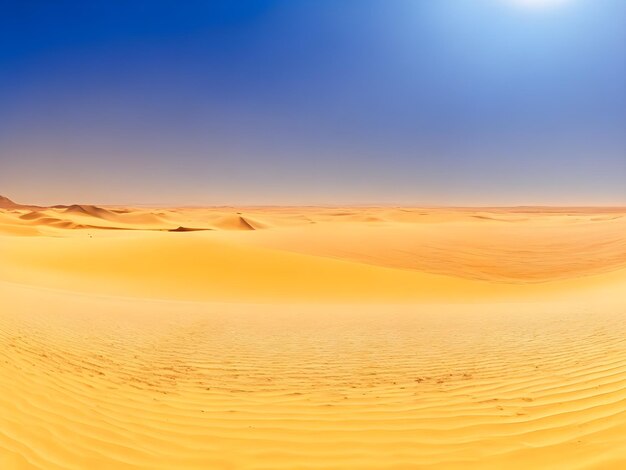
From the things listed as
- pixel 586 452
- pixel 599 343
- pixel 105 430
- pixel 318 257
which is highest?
pixel 318 257

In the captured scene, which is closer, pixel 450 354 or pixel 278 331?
pixel 450 354

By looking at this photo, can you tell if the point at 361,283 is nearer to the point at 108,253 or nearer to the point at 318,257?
the point at 318,257

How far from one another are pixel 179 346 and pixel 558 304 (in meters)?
11.0

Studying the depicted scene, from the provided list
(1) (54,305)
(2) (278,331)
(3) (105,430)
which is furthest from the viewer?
(1) (54,305)

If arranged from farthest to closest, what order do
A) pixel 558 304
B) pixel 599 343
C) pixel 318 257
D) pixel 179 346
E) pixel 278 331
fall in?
pixel 318 257 < pixel 558 304 < pixel 278 331 < pixel 179 346 < pixel 599 343

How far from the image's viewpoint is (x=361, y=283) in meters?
19.6

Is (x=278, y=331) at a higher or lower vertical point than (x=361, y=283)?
lower

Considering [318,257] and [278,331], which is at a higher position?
[318,257]

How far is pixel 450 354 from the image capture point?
7.67 meters

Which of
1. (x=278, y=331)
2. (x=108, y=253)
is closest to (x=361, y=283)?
(x=278, y=331)

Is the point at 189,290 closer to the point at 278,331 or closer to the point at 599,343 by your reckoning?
the point at 278,331

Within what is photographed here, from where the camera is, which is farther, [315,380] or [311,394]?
[315,380]

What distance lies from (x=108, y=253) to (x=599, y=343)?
24.7m

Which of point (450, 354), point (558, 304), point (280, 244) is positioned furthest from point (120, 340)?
point (280, 244)
